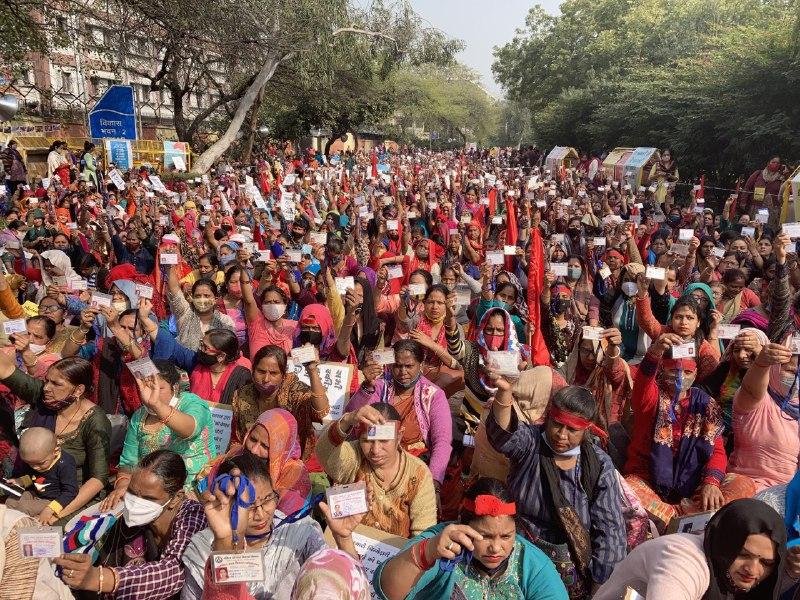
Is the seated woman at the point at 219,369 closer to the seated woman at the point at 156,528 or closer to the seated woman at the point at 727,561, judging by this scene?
the seated woman at the point at 156,528

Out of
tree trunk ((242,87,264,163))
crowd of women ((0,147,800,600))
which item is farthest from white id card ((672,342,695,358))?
tree trunk ((242,87,264,163))

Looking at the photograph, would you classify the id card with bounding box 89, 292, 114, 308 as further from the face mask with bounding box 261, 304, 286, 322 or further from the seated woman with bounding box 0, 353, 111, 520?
the face mask with bounding box 261, 304, 286, 322

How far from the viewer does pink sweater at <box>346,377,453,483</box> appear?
3.48 meters

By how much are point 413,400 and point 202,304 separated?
2.23 metres

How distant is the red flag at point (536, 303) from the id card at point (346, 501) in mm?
2782

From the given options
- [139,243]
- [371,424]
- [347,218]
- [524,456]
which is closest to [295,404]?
[371,424]

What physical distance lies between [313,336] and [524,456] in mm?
2506

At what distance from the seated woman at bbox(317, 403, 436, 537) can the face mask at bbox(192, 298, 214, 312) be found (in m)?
2.49

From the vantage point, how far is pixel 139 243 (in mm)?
7887

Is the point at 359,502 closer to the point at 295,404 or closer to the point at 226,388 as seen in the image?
the point at 295,404

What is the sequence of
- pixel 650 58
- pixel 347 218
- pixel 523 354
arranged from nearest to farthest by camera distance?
pixel 523 354 → pixel 347 218 → pixel 650 58

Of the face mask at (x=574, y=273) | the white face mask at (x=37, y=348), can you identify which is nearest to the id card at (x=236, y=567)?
the white face mask at (x=37, y=348)

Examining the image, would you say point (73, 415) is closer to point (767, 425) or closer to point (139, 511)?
point (139, 511)

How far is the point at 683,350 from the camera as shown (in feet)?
10.7
